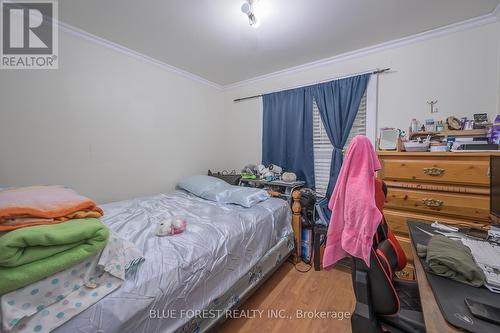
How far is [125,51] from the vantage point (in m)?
2.33

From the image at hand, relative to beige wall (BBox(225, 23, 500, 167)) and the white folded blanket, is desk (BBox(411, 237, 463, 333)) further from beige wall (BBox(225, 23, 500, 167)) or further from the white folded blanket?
beige wall (BBox(225, 23, 500, 167))

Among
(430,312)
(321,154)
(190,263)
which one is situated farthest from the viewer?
(321,154)

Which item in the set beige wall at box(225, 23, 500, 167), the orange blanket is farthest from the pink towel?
beige wall at box(225, 23, 500, 167)

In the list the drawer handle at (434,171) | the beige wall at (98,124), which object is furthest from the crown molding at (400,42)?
the beige wall at (98,124)

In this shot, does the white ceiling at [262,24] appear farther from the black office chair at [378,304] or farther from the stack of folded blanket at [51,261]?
the black office chair at [378,304]

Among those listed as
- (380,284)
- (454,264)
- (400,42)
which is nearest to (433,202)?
(454,264)

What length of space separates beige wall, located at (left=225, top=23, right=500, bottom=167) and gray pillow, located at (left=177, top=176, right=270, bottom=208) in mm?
1651

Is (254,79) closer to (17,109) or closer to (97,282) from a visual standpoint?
(17,109)

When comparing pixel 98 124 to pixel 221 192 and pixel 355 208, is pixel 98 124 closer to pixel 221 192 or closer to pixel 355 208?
pixel 221 192

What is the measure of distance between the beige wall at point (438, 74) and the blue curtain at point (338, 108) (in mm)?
175

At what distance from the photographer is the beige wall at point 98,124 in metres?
1.75

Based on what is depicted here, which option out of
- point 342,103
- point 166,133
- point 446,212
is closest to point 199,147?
point 166,133

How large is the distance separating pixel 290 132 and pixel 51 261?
2665mm

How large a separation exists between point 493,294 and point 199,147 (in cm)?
316
